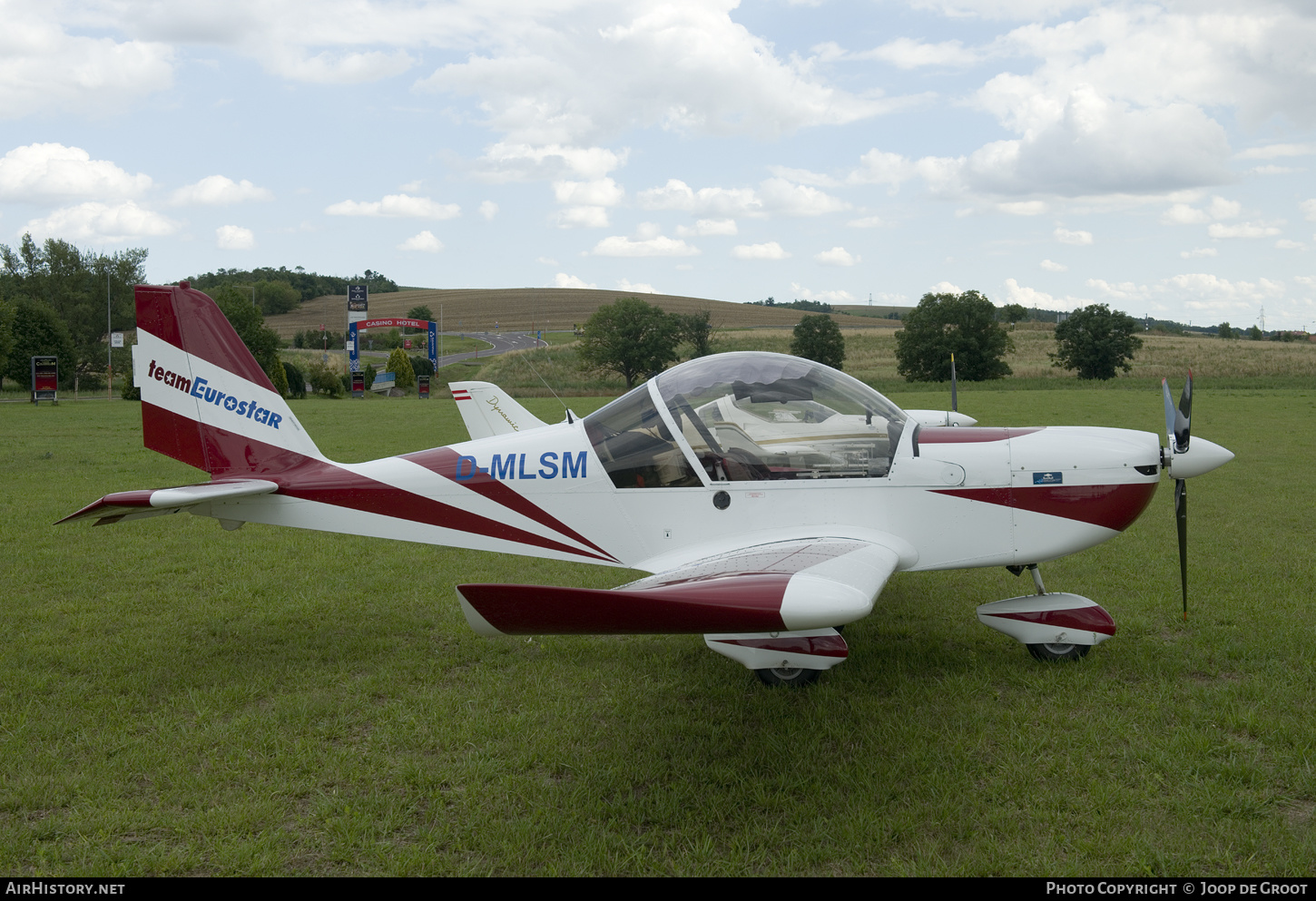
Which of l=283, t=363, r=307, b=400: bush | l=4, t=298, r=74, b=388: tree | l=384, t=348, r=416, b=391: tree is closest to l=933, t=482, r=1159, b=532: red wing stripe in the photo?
l=283, t=363, r=307, b=400: bush

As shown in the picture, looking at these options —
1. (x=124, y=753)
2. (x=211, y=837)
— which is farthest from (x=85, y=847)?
(x=124, y=753)

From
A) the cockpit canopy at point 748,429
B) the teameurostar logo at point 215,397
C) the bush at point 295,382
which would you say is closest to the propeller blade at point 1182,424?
the cockpit canopy at point 748,429

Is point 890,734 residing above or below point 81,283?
below

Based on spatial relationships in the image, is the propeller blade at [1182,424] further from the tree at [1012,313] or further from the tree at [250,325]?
the tree at [1012,313]

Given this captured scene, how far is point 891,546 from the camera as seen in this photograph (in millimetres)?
4871

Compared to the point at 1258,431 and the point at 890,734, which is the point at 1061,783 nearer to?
the point at 890,734

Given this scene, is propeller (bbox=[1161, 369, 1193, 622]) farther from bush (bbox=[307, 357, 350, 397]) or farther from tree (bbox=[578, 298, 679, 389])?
tree (bbox=[578, 298, 679, 389])

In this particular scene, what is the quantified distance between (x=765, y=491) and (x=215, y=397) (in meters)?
4.04

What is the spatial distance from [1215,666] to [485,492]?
4802 mm

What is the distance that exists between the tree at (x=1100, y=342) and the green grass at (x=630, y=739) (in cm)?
5608

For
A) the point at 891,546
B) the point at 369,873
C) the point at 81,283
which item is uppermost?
the point at 81,283

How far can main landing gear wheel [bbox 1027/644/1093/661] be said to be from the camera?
519cm

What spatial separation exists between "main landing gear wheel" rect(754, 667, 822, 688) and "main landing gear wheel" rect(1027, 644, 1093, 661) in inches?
60.2
